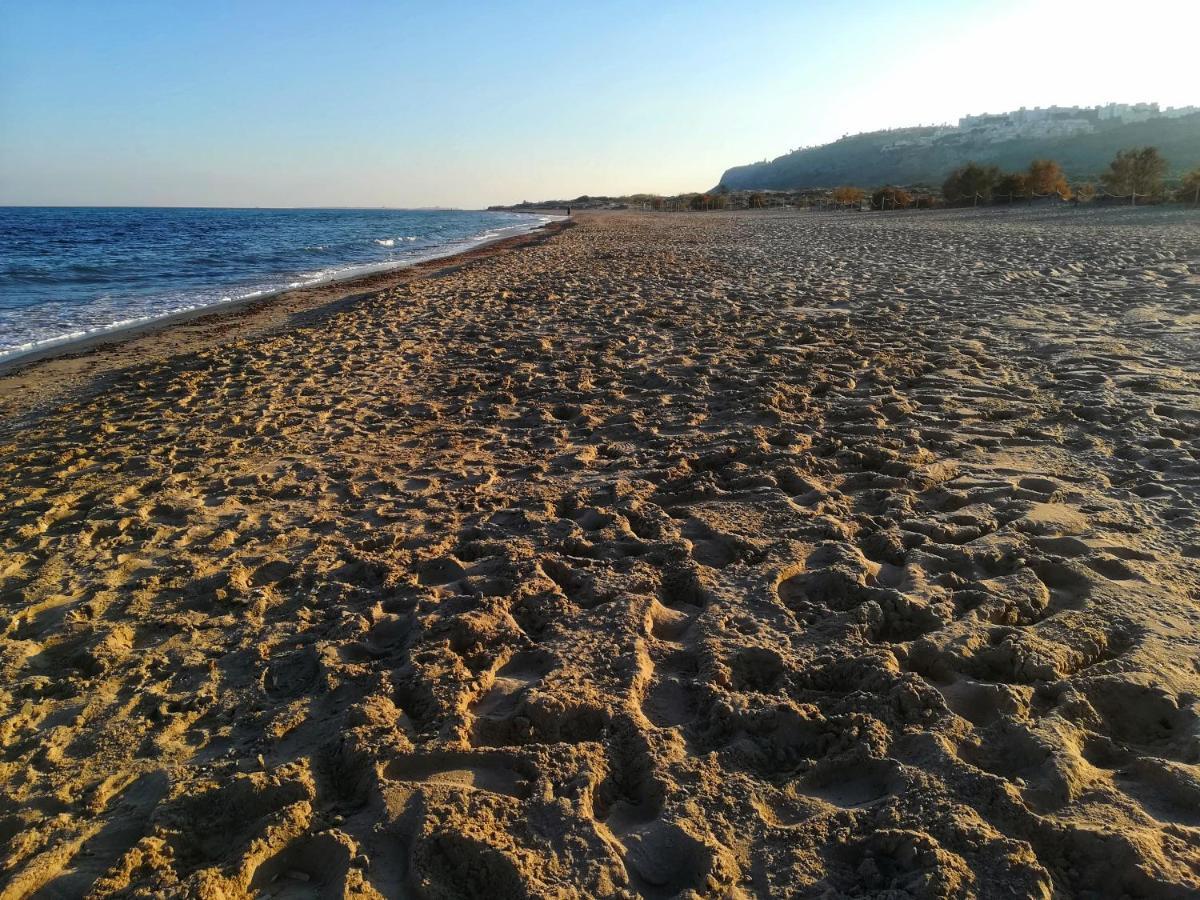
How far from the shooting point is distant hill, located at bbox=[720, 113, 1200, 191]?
7388 cm

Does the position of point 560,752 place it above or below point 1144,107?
below

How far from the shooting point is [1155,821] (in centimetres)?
177

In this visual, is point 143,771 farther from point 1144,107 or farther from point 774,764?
point 1144,107

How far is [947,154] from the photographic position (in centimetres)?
10469

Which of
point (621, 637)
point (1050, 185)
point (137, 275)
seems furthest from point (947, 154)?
point (621, 637)

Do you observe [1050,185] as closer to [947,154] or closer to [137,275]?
[137,275]

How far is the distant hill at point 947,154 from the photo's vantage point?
7388cm

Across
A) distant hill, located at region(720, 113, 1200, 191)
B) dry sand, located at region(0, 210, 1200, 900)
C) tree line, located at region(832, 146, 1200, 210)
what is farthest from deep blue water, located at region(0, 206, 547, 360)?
distant hill, located at region(720, 113, 1200, 191)

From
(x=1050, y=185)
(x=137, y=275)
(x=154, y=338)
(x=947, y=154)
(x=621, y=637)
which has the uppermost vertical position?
(x=947, y=154)

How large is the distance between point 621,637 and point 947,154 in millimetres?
124330

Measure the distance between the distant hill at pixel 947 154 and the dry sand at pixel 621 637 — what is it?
6536 centimetres

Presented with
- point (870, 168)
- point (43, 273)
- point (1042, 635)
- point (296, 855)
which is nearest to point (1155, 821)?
point (1042, 635)

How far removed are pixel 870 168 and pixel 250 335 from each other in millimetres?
126415

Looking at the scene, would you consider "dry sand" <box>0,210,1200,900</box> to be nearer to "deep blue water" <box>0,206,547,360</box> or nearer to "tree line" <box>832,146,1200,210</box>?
"deep blue water" <box>0,206,547,360</box>
